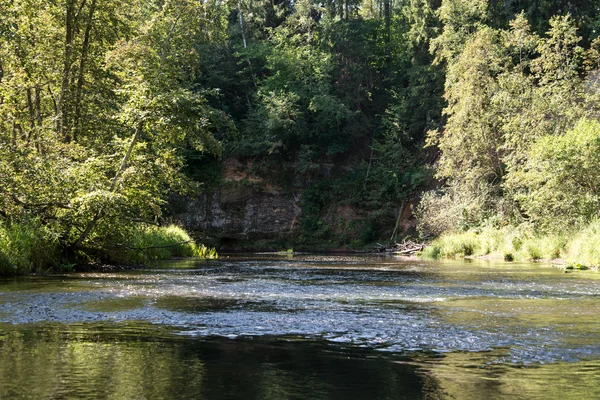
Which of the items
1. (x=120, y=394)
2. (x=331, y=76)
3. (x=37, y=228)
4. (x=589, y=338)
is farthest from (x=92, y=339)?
(x=331, y=76)

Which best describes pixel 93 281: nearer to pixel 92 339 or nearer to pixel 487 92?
pixel 92 339

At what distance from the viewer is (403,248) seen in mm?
39344

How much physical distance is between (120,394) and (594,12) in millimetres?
50148

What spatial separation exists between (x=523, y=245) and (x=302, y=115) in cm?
2702

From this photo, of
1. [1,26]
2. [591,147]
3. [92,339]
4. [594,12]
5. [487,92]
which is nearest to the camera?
[92,339]

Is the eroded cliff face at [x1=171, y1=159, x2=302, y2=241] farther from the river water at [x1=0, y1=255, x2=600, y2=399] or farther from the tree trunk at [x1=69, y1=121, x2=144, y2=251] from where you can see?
the river water at [x1=0, y1=255, x2=600, y2=399]

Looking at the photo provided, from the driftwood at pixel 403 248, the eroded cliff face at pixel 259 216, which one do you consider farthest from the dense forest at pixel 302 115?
the driftwood at pixel 403 248

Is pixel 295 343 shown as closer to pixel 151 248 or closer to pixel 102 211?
pixel 102 211

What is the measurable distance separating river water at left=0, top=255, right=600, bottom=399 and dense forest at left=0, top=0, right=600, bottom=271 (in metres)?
6.88

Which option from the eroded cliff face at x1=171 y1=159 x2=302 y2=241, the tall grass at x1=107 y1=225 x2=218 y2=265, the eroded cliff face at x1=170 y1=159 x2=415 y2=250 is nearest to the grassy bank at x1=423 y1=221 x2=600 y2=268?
the tall grass at x1=107 y1=225 x2=218 y2=265

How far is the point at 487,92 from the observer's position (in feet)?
125

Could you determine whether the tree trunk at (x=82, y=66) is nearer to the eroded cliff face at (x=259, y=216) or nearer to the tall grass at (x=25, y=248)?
the tall grass at (x=25, y=248)

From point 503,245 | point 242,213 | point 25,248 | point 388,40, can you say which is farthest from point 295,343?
point 388,40

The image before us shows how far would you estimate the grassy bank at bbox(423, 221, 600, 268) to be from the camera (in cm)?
2255
